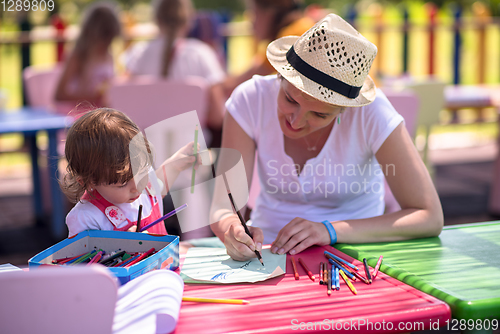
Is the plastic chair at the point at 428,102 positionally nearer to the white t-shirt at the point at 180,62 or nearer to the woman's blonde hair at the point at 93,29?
the white t-shirt at the point at 180,62

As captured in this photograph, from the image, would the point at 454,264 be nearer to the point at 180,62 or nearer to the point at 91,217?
the point at 91,217

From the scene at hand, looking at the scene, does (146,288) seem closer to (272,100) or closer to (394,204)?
(272,100)

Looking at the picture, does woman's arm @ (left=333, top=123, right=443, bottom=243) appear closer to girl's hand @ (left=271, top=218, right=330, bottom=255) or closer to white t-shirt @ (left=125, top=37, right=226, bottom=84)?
Answer: girl's hand @ (left=271, top=218, right=330, bottom=255)

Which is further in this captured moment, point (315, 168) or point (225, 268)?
point (315, 168)

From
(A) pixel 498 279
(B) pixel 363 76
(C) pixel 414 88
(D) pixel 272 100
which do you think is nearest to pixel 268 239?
(D) pixel 272 100

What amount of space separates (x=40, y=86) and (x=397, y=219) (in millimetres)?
3698

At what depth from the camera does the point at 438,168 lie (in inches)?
218

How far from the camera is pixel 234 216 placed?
4.92 ft

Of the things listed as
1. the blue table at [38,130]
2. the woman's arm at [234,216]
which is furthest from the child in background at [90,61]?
the woman's arm at [234,216]

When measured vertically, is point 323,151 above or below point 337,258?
above

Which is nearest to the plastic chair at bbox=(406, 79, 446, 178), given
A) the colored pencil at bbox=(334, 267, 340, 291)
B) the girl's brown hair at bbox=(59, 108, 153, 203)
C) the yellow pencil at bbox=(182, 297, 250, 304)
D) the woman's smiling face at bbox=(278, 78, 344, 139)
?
the woman's smiling face at bbox=(278, 78, 344, 139)

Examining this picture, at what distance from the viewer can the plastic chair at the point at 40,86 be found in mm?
4352

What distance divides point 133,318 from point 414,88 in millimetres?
3418

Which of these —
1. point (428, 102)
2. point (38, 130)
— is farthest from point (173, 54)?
point (428, 102)
